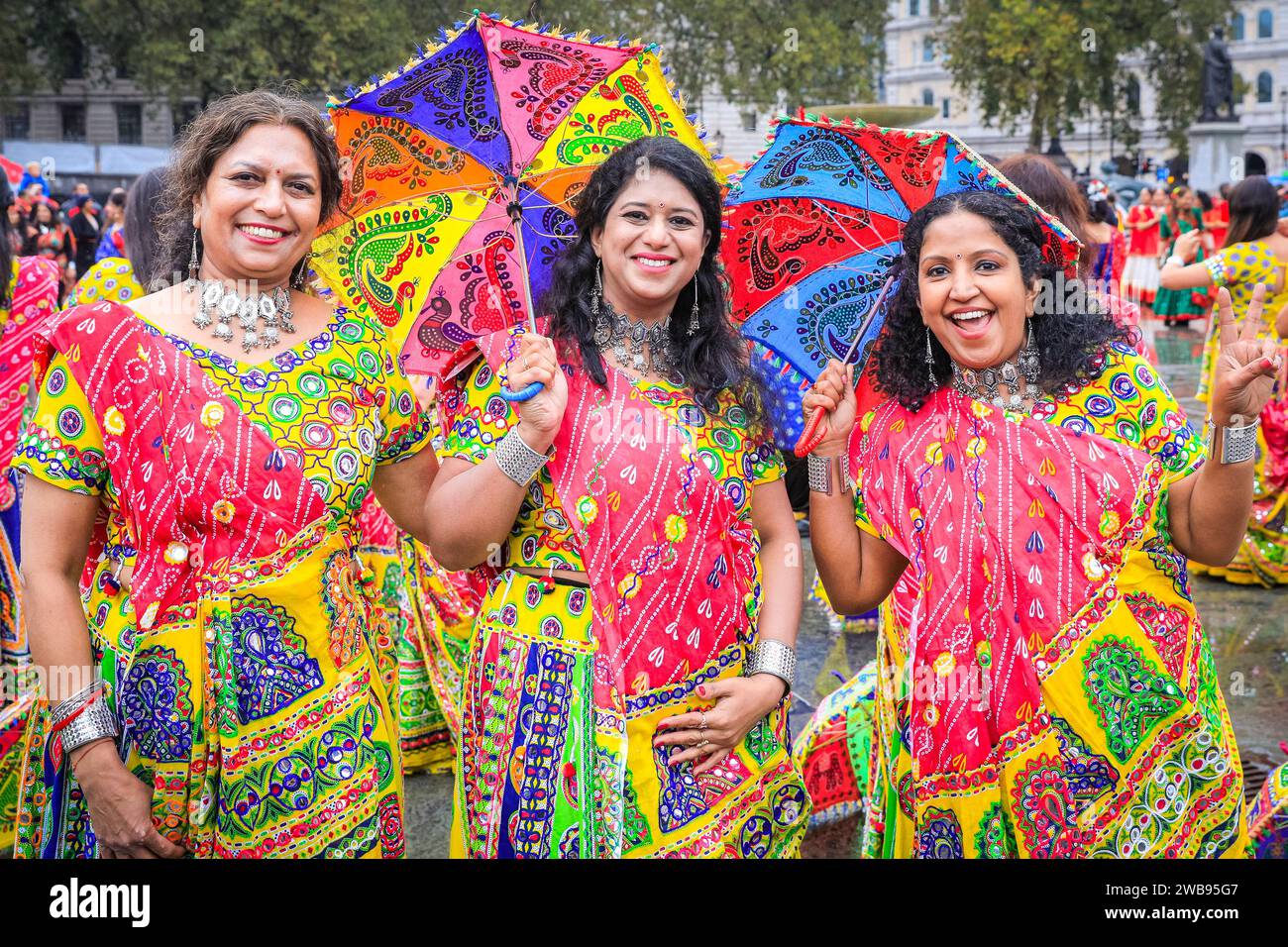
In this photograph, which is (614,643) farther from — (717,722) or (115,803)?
(115,803)

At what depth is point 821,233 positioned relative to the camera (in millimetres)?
3158

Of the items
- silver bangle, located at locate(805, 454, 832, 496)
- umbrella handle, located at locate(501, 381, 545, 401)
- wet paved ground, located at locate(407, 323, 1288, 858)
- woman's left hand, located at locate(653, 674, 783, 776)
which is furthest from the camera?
wet paved ground, located at locate(407, 323, 1288, 858)

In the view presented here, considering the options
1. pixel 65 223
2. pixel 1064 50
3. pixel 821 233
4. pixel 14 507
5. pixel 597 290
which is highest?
pixel 1064 50

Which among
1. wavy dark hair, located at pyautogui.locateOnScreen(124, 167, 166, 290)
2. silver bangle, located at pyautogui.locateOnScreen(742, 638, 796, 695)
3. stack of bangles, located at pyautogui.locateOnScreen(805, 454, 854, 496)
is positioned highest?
wavy dark hair, located at pyautogui.locateOnScreen(124, 167, 166, 290)

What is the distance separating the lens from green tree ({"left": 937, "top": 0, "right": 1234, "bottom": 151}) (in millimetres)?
36344

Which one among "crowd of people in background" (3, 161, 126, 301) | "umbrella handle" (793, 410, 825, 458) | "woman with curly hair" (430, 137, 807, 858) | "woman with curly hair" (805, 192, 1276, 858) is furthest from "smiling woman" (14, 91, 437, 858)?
"crowd of people in background" (3, 161, 126, 301)

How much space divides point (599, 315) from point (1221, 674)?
13.2 ft

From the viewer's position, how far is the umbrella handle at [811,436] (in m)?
2.88

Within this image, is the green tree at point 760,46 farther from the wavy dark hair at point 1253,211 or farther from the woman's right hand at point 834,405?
the woman's right hand at point 834,405

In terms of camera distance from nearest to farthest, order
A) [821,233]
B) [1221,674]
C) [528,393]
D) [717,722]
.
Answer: [528,393], [717,722], [821,233], [1221,674]

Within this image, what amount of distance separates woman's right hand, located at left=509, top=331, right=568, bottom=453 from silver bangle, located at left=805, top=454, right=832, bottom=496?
62 centimetres

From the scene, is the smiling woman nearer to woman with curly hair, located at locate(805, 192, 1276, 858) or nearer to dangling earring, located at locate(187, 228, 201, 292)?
dangling earring, located at locate(187, 228, 201, 292)

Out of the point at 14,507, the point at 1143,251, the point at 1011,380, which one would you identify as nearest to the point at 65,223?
the point at 14,507
